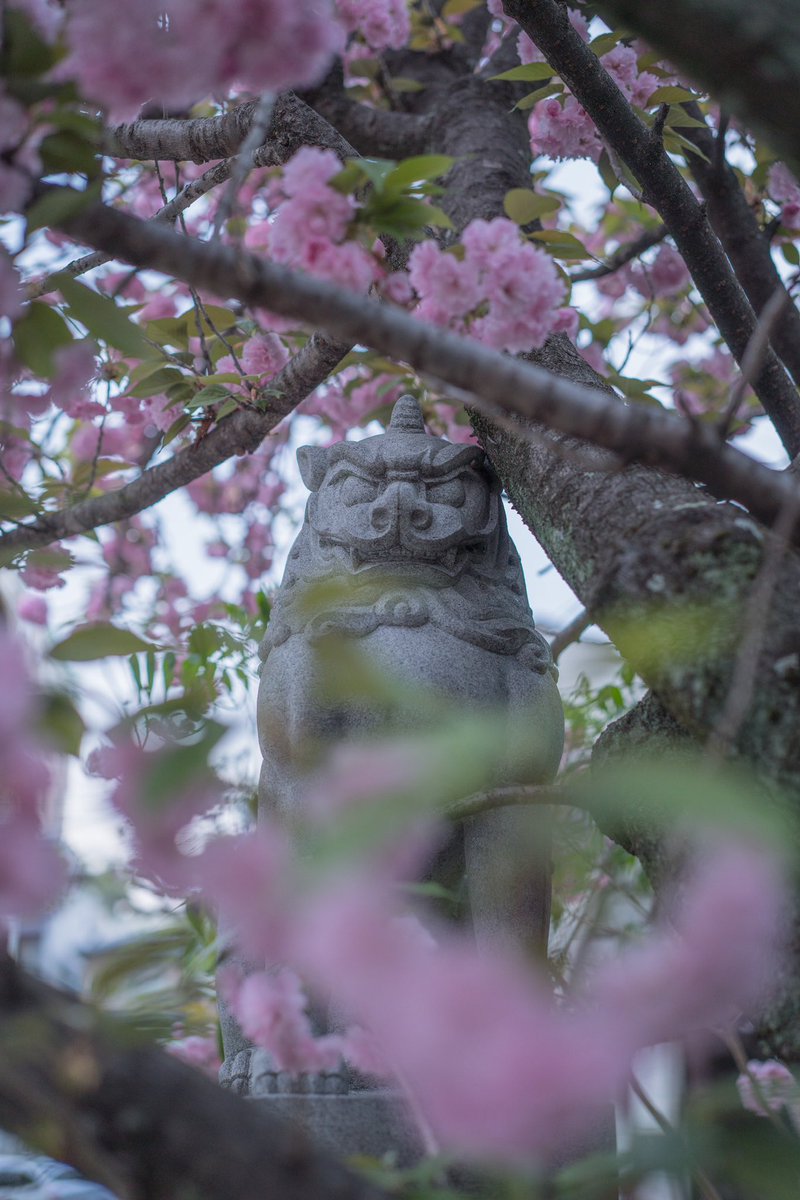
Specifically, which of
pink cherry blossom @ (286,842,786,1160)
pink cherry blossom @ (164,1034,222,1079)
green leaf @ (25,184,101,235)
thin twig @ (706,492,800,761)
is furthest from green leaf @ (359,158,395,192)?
pink cherry blossom @ (164,1034,222,1079)

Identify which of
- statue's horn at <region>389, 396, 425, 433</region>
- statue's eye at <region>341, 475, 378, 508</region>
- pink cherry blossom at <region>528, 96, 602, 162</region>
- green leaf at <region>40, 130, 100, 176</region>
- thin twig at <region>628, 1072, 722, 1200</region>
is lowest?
thin twig at <region>628, 1072, 722, 1200</region>

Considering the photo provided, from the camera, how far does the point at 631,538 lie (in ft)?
4.57

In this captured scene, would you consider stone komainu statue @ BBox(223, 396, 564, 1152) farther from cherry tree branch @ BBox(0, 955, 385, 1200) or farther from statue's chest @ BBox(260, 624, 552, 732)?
cherry tree branch @ BBox(0, 955, 385, 1200)

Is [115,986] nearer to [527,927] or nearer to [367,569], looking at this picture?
[527,927]

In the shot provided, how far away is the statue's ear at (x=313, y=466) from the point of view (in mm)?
2131

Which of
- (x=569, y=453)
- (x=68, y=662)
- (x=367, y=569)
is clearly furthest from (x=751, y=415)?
(x=68, y=662)

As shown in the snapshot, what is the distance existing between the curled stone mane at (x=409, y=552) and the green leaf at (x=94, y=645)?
0.78m

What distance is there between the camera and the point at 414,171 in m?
1.22

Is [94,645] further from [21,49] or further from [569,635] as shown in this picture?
[569,635]

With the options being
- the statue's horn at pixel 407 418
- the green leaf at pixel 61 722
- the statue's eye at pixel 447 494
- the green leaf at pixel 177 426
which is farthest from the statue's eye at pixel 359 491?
the green leaf at pixel 61 722

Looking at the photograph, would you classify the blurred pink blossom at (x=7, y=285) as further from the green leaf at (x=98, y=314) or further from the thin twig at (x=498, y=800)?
the thin twig at (x=498, y=800)

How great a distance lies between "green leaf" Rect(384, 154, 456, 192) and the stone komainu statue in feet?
2.25

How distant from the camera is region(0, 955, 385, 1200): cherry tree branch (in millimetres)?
860

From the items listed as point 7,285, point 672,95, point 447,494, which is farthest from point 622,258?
point 7,285
